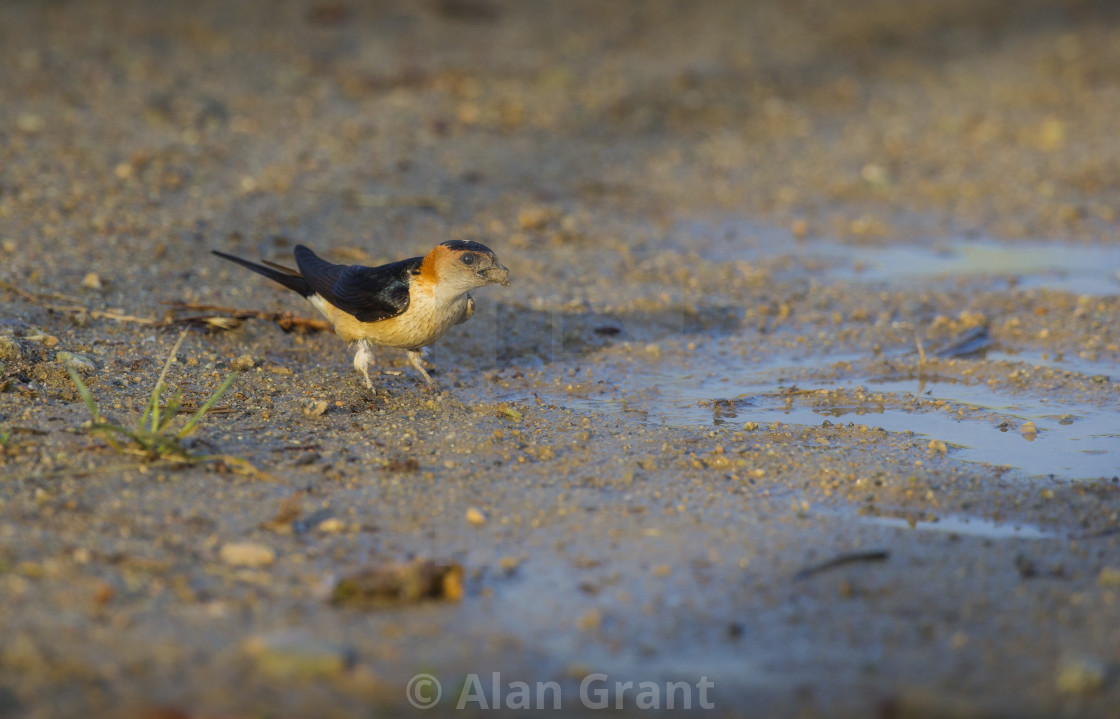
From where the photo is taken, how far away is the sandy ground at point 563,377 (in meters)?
2.95

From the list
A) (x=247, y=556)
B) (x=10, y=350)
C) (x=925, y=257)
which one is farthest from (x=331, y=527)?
(x=925, y=257)

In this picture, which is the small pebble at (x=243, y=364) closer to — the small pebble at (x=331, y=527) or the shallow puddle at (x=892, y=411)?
the shallow puddle at (x=892, y=411)

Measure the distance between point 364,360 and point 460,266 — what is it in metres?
0.63

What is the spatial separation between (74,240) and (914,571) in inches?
198

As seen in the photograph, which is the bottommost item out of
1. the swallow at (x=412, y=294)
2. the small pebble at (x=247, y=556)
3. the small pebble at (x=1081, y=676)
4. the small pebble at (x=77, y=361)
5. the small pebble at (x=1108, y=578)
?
the small pebble at (x=1081, y=676)

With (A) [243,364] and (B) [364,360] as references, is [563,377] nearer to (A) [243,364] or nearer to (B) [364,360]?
(B) [364,360]

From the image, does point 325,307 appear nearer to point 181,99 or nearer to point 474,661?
point 474,661

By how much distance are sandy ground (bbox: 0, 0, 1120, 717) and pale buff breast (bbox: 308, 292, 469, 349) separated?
234 millimetres

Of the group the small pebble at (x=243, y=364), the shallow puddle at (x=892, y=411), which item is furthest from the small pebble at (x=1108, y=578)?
the small pebble at (x=243, y=364)

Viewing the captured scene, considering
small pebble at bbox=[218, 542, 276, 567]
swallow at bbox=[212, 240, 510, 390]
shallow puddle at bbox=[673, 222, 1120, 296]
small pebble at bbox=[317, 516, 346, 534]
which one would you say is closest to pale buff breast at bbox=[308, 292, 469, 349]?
swallow at bbox=[212, 240, 510, 390]

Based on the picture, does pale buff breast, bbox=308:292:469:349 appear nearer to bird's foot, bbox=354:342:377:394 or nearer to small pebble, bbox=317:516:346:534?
bird's foot, bbox=354:342:377:394

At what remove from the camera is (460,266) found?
4973 millimetres

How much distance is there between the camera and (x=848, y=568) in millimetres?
3412

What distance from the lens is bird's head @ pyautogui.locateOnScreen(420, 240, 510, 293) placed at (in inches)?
196
